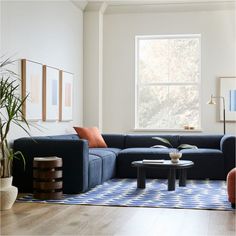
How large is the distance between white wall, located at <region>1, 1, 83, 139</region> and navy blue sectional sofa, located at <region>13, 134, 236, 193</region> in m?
0.42

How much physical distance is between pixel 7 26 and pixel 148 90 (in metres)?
3.70

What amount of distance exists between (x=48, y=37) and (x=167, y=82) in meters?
2.62

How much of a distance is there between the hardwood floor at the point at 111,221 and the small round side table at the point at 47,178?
44 cm

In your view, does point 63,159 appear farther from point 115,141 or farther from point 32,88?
point 115,141

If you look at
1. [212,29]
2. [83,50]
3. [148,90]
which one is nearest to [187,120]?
[148,90]

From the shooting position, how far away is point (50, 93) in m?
7.13

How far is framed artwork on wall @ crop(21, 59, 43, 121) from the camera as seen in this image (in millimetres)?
6195

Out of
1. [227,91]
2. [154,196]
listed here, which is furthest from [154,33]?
[154,196]

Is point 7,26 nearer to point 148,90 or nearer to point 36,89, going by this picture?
point 36,89

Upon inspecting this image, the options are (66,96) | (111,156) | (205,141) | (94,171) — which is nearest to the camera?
(94,171)

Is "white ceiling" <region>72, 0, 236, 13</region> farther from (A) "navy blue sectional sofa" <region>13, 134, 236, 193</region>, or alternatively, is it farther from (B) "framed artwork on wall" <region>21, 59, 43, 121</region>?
(A) "navy blue sectional sofa" <region>13, 134, 236, 193</region>

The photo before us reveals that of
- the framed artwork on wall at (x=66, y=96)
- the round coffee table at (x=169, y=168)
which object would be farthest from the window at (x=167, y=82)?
the round coffee table at (x=169, y=168)

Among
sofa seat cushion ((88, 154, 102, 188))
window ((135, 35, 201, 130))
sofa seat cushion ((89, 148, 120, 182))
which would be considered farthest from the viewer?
window ((135, 35, 201, 130))

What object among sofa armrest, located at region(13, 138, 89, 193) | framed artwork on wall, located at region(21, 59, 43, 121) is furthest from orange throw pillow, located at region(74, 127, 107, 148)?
sofa armrest, located at region(13, 138, 89, 193)
